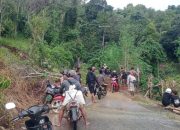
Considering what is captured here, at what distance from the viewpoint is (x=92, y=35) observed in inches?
2370

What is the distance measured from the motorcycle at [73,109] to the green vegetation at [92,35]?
24.0 metres

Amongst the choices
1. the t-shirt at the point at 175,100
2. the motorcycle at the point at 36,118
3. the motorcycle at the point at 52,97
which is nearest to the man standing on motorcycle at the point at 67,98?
the motorcycle at the point at 52,97

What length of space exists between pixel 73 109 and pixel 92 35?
4859 centimetres

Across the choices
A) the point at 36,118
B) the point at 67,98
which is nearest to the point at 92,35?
the point at 67,98

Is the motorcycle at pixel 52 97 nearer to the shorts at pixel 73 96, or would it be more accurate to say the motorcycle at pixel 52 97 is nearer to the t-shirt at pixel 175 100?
the shorts at pixel 73 96

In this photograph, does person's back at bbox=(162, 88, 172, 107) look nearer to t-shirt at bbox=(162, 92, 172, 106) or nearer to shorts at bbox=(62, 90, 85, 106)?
t-shirt at bbox=(162, 92, 172, 106)

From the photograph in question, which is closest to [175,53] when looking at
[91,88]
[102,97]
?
[102,97]

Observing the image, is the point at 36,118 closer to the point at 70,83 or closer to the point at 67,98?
the point at 67,98

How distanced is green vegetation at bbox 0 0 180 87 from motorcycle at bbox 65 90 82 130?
24.0m

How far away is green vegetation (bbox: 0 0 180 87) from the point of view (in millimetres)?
46225

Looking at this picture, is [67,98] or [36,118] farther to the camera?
[67,98]

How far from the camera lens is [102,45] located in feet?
196

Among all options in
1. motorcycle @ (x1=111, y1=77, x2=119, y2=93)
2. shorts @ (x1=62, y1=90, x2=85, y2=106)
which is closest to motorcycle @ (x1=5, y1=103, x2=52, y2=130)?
shorts @ (x1=62, y1=90, x2=85, y2=106)

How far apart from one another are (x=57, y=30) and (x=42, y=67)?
32.4 meters
